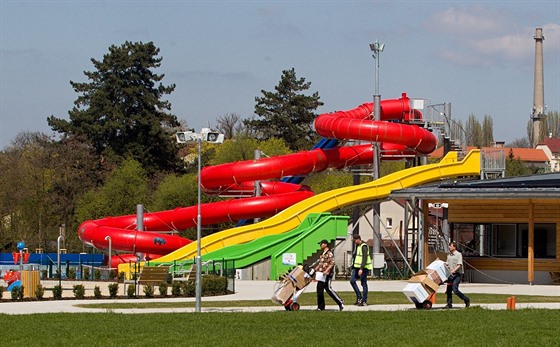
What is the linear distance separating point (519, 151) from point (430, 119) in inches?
3372

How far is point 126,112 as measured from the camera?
101 meters

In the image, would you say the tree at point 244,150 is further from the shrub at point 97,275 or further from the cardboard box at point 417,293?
the cardboard box at point 417,293

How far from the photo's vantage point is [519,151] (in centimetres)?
14500

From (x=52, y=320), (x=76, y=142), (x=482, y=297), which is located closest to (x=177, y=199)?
(x=76, y=142)

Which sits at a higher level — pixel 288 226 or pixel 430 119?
pixel 430 119

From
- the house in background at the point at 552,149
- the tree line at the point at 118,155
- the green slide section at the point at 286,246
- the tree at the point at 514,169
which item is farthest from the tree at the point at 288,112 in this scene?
the green slide section at the point at 286,246

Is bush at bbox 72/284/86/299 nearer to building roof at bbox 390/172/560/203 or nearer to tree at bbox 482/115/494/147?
building roof at bbox 390/172/560/203

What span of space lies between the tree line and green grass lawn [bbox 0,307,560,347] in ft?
184

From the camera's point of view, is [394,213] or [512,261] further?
[394,213]

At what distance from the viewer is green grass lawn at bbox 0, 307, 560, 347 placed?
2027 cm

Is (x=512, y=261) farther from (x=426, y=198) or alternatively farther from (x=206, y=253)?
(x=206, y=253)

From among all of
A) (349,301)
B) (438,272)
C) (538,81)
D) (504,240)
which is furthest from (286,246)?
(538,81)

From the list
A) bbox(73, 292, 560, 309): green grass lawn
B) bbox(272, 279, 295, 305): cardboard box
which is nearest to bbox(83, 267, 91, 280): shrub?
bbox(73, 292, 560, 309): green grass lawn

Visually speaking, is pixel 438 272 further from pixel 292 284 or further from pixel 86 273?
pixel 86 273
